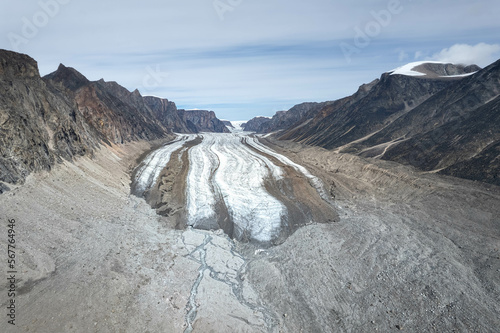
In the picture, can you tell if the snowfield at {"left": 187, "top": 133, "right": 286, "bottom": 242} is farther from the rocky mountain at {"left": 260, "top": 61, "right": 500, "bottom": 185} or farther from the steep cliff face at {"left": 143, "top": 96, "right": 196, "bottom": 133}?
the steep cliff face at {"left": 143, "top": 96, "right": 196, "bottom": 133}

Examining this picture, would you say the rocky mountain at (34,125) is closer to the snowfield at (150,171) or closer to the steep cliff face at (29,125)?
the steep cliff face at (29,125)

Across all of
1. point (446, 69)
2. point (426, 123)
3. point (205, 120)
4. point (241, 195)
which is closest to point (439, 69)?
point (446, 69)

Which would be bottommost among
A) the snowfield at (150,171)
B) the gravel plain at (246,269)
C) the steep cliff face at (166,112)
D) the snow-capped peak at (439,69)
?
the gravel plain at (246,269)

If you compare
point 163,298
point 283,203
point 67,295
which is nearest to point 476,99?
point 283,203

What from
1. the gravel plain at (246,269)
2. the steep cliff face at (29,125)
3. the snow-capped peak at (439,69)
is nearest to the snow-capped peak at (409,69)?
the snow-capped peak at (439,69)

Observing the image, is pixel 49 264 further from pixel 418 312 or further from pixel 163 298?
pixel 418 312

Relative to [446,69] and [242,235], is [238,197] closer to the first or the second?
[242,235]
